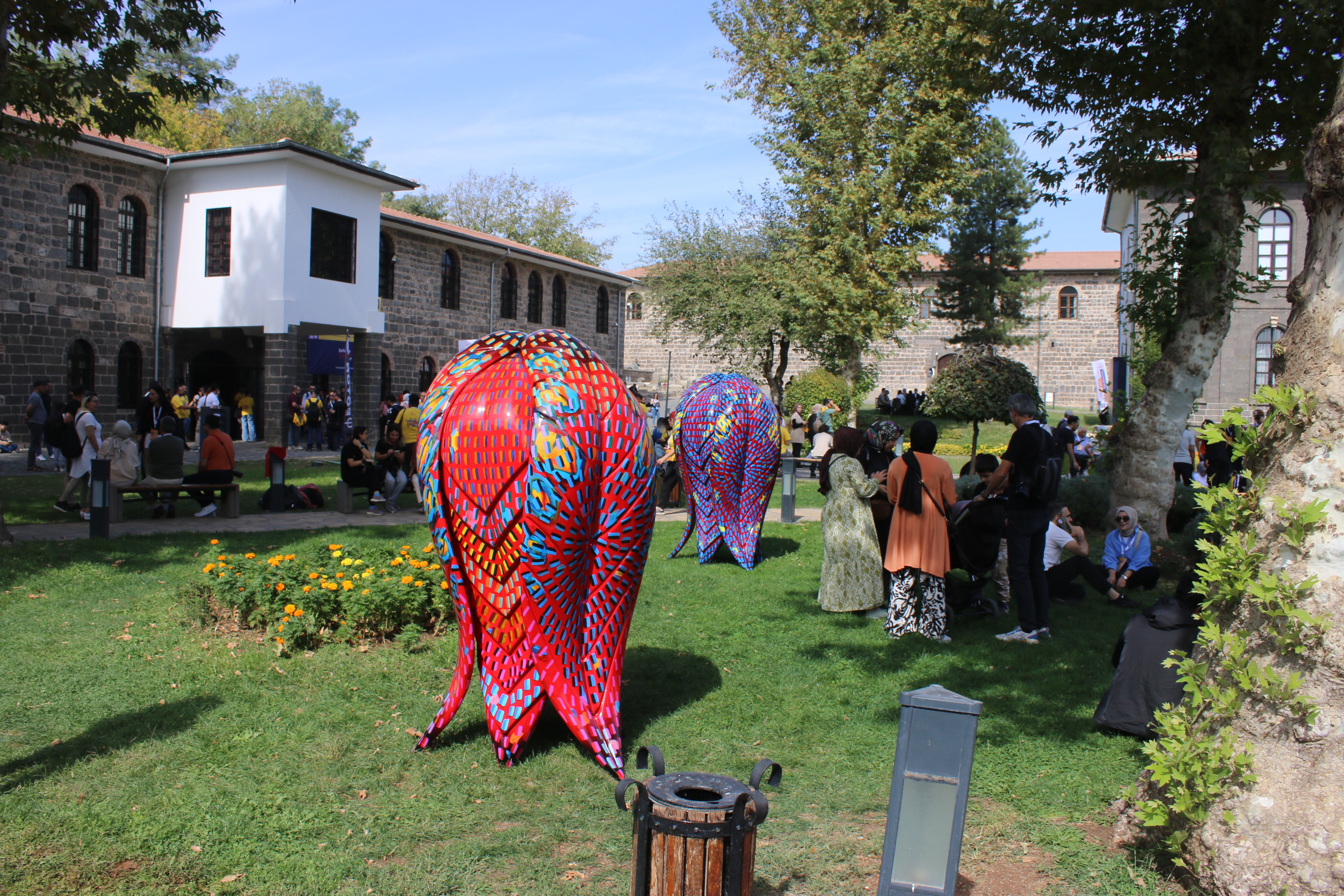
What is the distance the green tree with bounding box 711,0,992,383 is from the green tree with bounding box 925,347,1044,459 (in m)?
4.06

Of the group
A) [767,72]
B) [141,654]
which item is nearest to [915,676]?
[141,654]

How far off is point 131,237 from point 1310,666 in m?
25.1

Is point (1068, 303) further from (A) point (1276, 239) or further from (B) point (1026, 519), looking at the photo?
(B) point (1026, 519)

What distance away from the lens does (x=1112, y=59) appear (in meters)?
10.3

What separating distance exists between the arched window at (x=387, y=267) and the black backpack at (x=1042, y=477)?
23655mm

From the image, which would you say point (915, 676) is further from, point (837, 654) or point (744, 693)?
point (744, 693)

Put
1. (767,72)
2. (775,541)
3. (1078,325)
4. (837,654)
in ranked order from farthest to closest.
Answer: (1078,325)
(767,72)
(775,541)
(837,654)

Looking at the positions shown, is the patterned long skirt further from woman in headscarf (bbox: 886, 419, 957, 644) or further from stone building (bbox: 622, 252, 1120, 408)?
stone building (bbox: 622, 252, 1120, 408)

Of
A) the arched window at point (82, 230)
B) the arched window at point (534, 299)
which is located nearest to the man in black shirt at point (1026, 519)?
the arched window at point (82, 230)

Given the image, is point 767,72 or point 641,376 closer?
point 767,72

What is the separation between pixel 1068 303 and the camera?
165 feet

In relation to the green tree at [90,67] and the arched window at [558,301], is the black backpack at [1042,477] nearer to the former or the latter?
the green tree at [90,67]

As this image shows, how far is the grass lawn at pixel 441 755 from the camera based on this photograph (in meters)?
3.55

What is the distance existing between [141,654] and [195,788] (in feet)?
7.36
